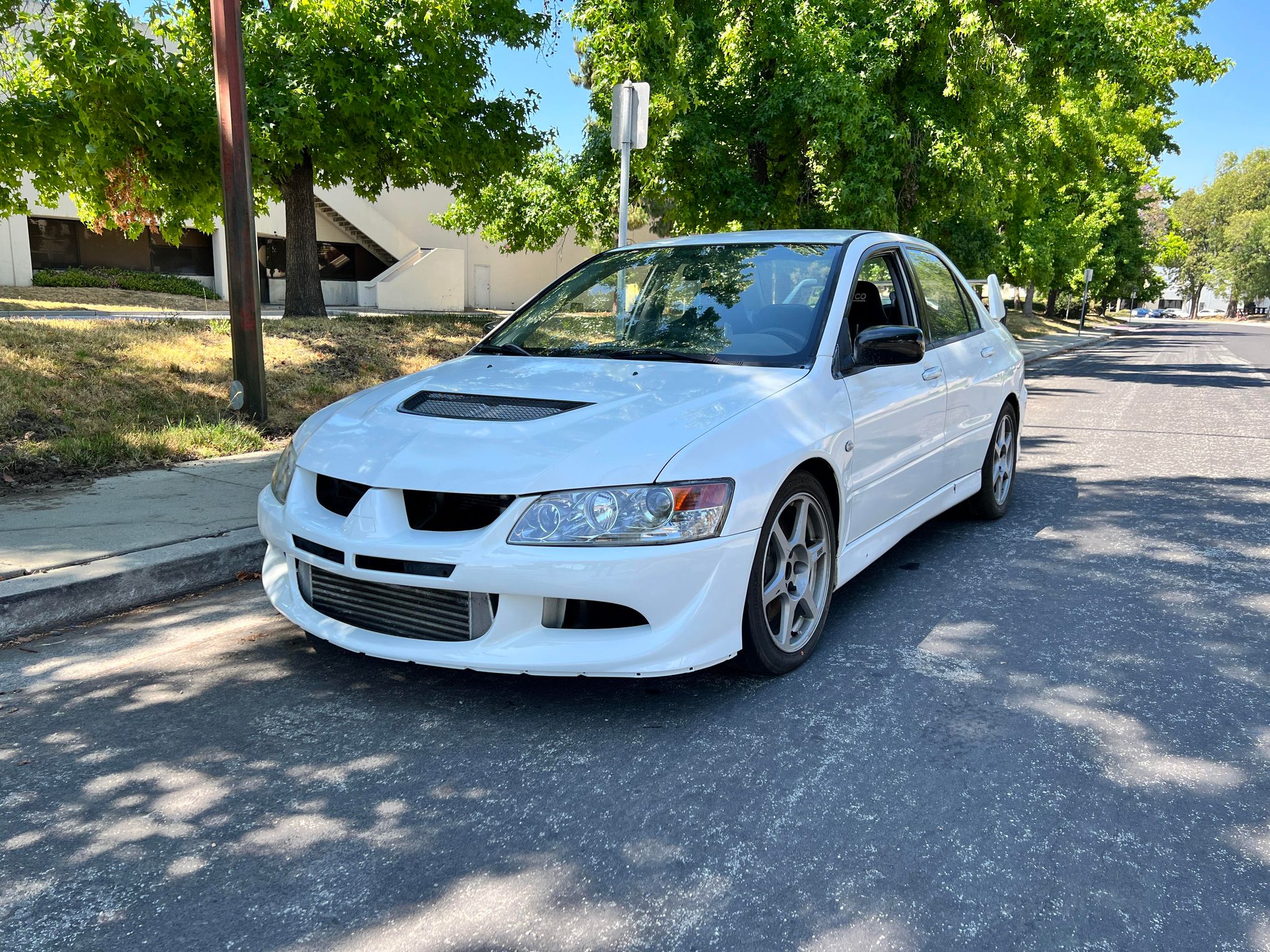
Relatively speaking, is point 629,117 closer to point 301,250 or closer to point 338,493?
point 338,493

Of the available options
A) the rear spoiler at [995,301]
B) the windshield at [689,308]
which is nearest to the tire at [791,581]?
the windshield at [689,308]

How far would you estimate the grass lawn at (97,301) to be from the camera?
64.4ft

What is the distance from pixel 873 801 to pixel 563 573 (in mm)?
1135

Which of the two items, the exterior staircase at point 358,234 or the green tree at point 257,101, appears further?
the exterior staircase at point 358,234

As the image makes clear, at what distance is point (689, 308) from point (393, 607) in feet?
6.47

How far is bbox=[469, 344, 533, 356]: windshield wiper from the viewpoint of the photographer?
4566 millimetres

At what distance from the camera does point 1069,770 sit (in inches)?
120

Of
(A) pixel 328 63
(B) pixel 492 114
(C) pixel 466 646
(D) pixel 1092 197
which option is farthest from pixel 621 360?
(D) pixel 1092 197

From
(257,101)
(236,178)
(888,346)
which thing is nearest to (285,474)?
(888,346)

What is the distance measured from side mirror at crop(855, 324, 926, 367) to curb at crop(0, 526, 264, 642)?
3.19 m

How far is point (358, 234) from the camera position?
111 feet

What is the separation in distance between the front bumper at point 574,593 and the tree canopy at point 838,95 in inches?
407

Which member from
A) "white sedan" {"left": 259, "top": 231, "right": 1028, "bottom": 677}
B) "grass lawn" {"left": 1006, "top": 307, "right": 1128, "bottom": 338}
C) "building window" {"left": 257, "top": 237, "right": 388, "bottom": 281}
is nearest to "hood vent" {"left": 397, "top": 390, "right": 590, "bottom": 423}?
"white sedan" {"left": 259, "top": 231, "right": 1028, "bottom": 677}

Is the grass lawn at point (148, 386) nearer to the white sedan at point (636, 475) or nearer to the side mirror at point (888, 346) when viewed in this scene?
the white sedan at point (636, 475)
